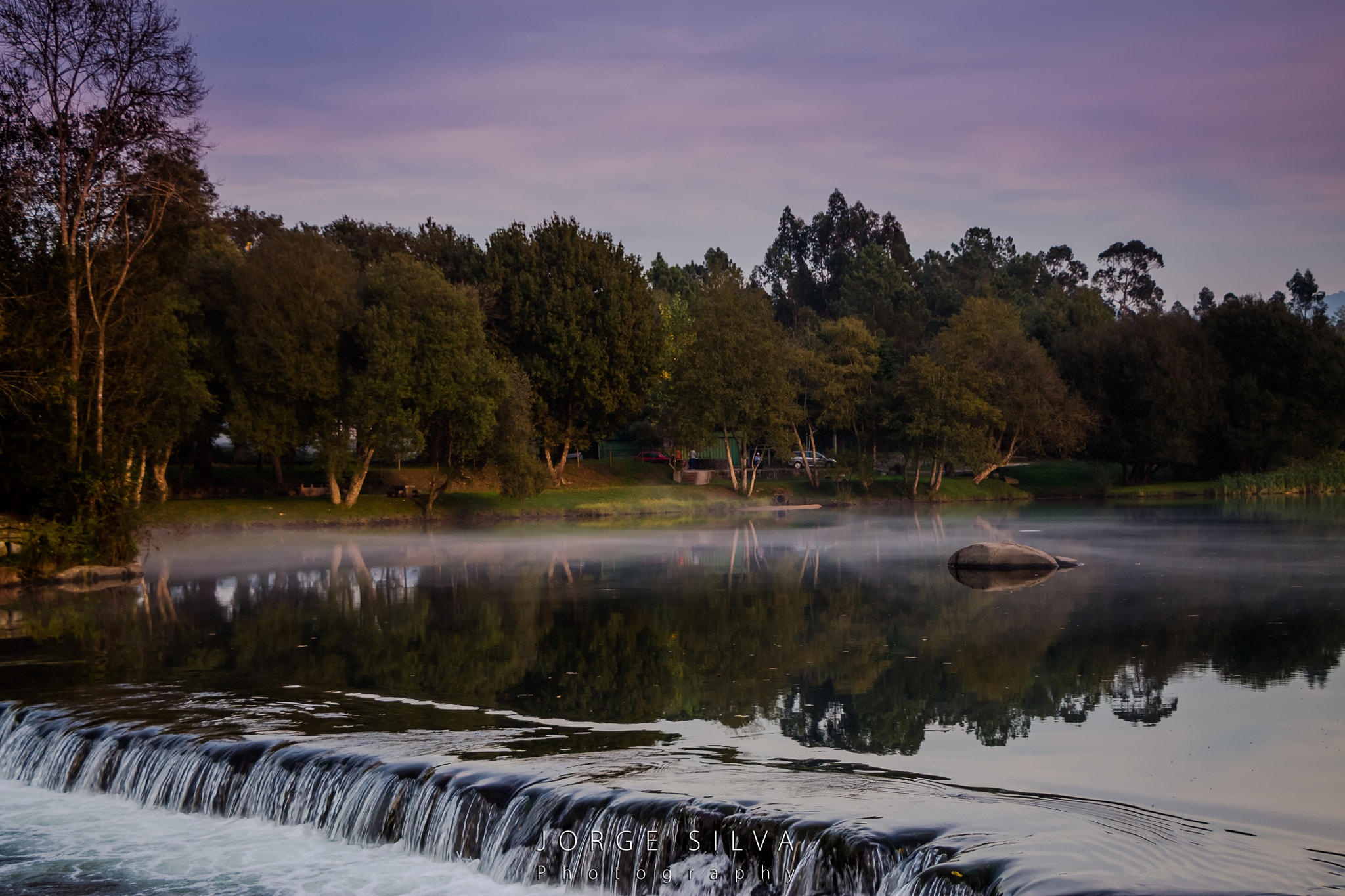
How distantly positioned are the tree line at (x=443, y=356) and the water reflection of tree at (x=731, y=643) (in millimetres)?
7470

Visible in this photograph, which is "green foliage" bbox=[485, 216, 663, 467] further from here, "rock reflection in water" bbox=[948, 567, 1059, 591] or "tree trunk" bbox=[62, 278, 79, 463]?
"rock reflection in water" bbox=[948, 567, 1059, 591]

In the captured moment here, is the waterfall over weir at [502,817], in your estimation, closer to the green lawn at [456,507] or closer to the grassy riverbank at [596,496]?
the grassy riverbank at [596,496]

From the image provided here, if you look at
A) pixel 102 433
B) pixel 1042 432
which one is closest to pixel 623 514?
pixel 1042 432

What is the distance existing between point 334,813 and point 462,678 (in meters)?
5.66

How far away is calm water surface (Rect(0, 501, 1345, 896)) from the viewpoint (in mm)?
9641

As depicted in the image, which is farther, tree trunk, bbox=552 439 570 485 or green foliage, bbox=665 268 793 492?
green foliage, bbox=665 268 793 492

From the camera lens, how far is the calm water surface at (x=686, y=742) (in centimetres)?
964

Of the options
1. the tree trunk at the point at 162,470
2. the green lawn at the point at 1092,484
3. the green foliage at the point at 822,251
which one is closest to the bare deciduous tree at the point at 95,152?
the tree trunk at the point at 162,470

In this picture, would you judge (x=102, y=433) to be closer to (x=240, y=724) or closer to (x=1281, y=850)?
(x=240, y=724)

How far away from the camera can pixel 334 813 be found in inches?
462

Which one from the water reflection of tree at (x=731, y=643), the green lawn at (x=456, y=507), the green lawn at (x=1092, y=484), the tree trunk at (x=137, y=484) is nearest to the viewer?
the water reflection of tree at (x=731, y=643)

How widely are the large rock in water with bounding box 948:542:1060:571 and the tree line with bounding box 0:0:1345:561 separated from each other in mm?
23868

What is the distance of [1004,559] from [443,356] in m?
31.2

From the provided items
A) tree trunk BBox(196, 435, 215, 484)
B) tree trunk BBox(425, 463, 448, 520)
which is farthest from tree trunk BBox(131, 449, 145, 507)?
tree trunk BBox(425, 463, 448, 520)
